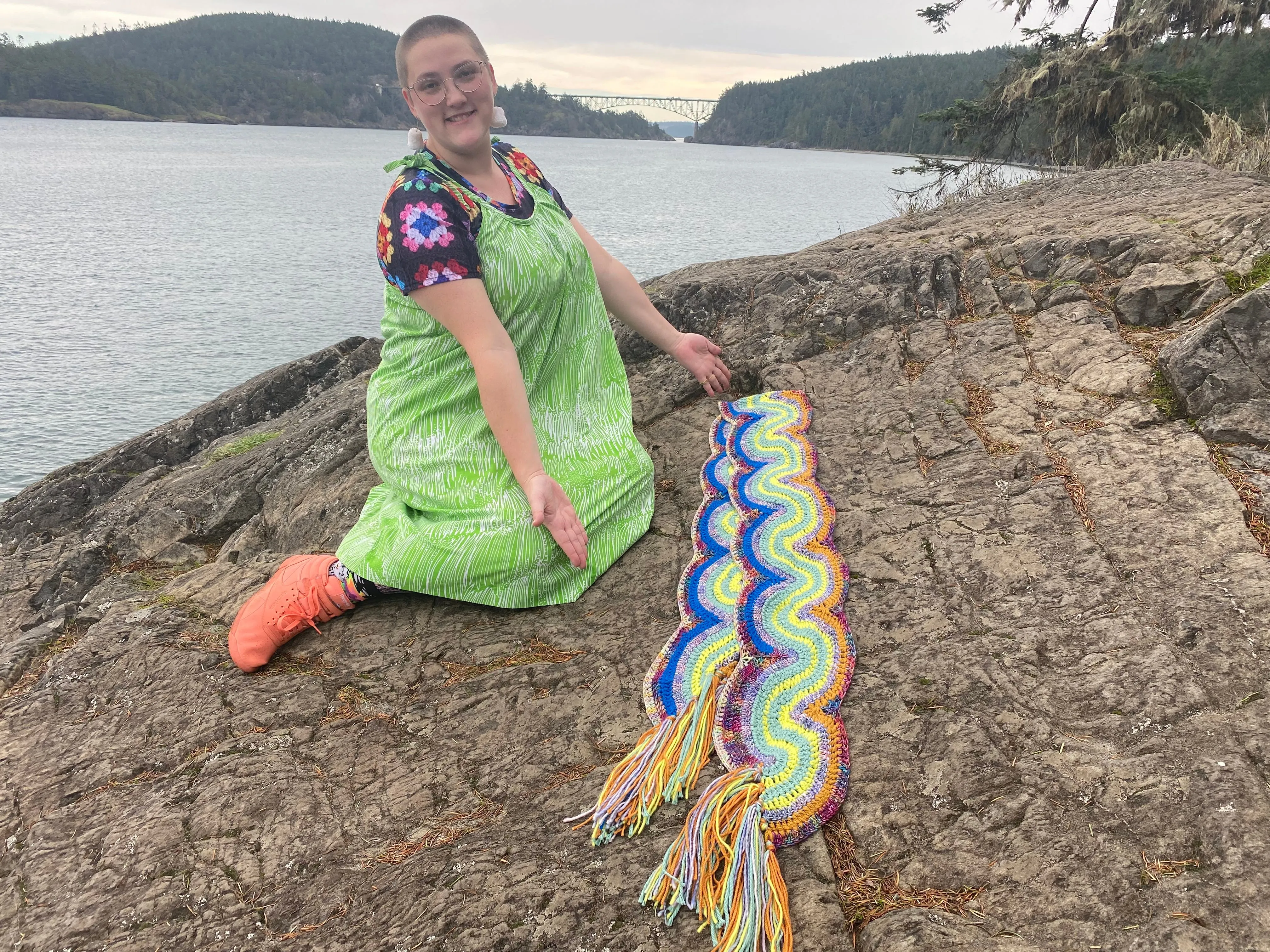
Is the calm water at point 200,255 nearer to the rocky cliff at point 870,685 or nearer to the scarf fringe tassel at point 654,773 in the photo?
the rocky cliff at point 870,685

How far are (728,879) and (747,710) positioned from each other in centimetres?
57

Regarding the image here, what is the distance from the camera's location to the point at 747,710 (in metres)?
2.33

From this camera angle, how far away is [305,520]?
407 centimetres

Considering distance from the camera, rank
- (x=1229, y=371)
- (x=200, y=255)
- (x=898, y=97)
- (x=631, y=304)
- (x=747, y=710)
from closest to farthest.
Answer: (x=747, y=710)
(x=1229, y=371)
(x=631, y=304)
(x=200, y=255)
(x=898, y=97)

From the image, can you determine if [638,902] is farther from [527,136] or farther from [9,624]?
[527,136]

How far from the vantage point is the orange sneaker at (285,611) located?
2844 millimetres

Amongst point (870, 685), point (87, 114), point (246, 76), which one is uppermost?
point (246, 76)

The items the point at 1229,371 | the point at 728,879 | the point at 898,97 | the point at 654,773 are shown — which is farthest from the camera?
the point at 898,97

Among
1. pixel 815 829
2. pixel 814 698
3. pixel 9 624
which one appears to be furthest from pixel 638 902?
pixel 9 624

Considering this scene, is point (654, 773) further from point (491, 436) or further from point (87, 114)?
point (87, 114)

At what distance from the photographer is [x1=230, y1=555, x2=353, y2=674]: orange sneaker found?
2.84 metres

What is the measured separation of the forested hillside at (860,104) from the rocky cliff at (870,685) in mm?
48067

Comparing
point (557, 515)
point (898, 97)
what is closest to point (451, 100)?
point (557, 515)

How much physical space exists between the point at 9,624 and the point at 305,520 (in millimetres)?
1475
